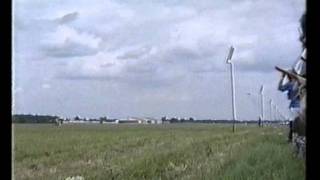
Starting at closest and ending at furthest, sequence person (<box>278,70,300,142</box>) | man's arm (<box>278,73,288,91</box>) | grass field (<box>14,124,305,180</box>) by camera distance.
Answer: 1. person (<box>278,70,300,142</box>)
2. man's arm (<box>278,73,288,91</box>)
3. grass field (<box>14,124,305,180</box>)

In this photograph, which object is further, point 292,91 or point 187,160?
point 187,160

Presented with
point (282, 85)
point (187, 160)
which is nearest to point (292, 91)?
point (282, 85)

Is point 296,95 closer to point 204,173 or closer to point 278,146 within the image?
point 278,146

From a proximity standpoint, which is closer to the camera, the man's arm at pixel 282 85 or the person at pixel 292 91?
the person at pixel 292 91

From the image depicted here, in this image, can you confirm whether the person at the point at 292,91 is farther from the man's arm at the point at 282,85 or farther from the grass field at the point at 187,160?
the grass field at the point at 187,160

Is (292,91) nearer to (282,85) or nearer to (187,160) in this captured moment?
(282,85)

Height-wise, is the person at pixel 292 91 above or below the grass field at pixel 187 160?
above

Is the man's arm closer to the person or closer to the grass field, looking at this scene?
the person

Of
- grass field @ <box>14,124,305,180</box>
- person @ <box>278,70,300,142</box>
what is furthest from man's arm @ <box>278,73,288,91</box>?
grass field @ <box>14,124,305,180</box>

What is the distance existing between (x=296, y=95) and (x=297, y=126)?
0.08 meters

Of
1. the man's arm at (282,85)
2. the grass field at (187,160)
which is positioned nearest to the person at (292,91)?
the man's arm at (282,85)
